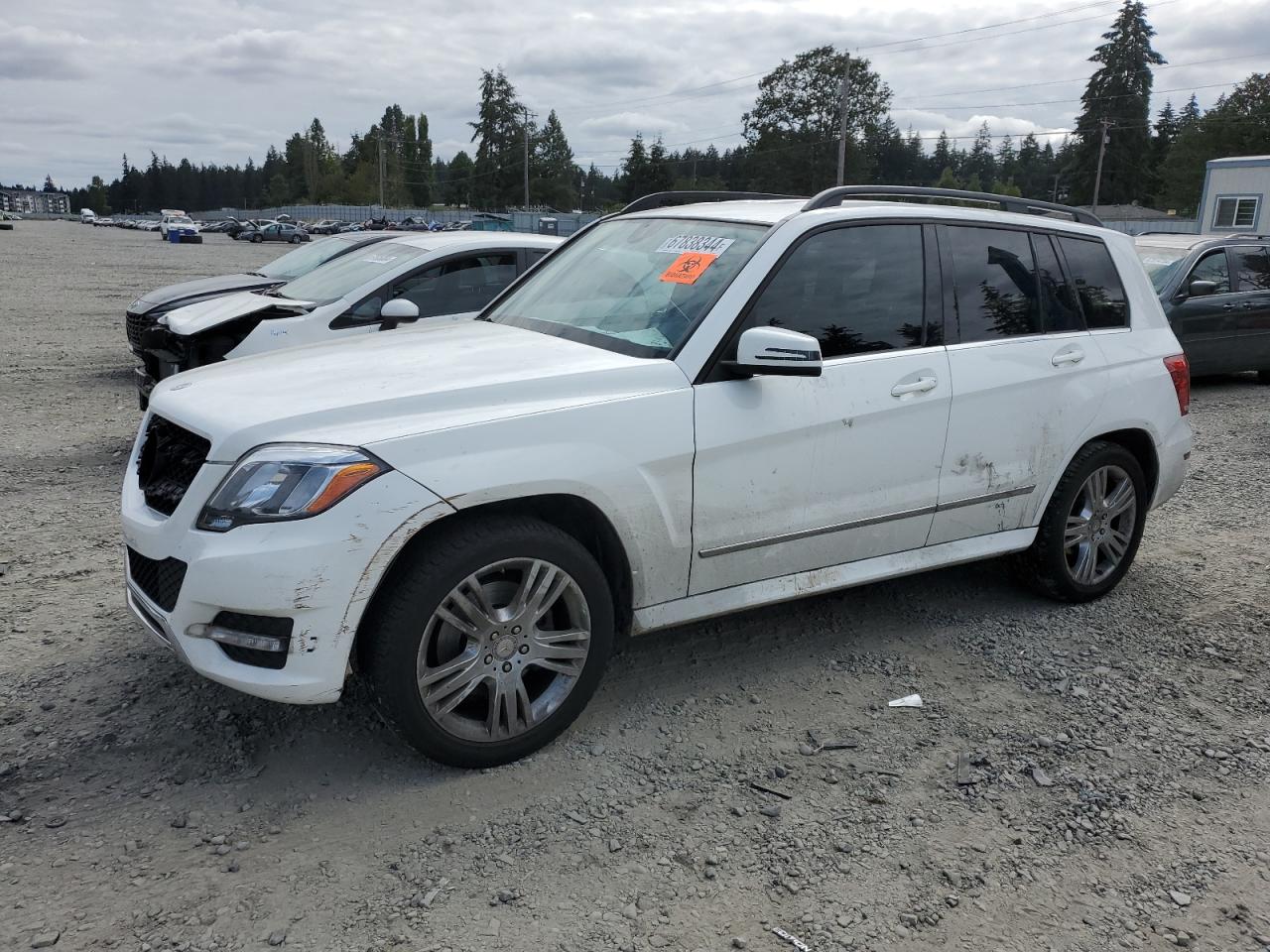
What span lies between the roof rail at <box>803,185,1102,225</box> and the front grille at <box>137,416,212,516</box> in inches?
95.2

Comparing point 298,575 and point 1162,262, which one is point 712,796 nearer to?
point 298,575

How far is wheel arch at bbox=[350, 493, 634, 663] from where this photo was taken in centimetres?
310

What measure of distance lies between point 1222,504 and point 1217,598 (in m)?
2.10

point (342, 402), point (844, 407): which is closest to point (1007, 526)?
point (844, 407)

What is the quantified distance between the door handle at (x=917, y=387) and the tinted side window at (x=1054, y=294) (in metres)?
0.89

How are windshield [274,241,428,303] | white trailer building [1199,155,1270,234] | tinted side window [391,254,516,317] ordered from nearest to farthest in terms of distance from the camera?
tinted side window [391,254,516,317]
windshield [274,241,428,303]
white trailer building [1199,155,1270,234]

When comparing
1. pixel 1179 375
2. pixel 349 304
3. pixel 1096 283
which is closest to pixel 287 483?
pixel 1096 283

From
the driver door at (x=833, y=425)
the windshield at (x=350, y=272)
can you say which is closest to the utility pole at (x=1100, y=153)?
the windshield at (x=350, y=272)

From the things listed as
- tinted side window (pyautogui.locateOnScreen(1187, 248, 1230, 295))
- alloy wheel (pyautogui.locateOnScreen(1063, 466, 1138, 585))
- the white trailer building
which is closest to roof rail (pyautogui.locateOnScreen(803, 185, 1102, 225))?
alloy wheel (pyautogui.locateOnScreen(1063, 466, 1138, 585))

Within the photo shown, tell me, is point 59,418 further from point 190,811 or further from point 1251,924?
point 1251,924

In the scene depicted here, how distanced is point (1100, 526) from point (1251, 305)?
8.28 m

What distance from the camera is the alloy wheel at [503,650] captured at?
3.16m

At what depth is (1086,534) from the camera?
4.85 m

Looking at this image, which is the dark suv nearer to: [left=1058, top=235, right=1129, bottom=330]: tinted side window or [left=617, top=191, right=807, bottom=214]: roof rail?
[left=1058, top=235, right=1129, bottom=330]: tinted side window
